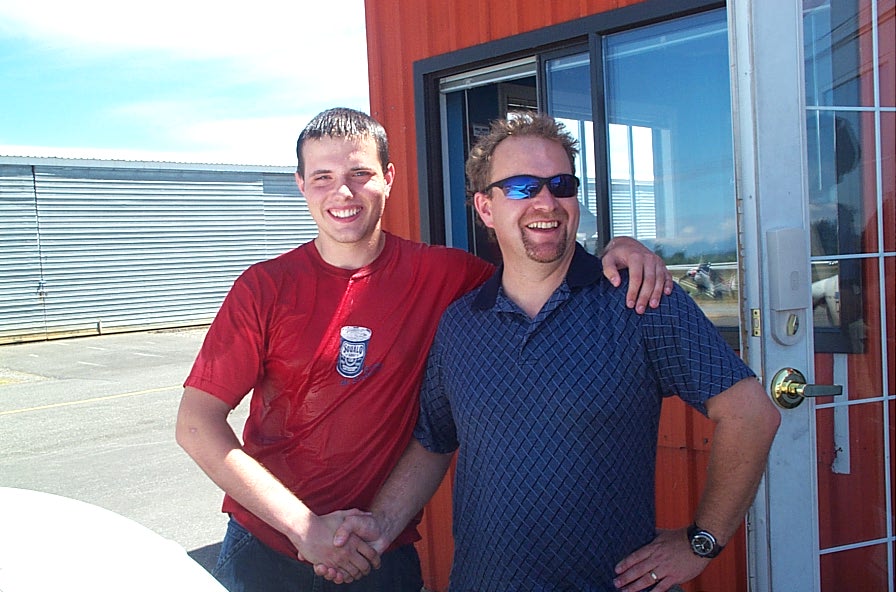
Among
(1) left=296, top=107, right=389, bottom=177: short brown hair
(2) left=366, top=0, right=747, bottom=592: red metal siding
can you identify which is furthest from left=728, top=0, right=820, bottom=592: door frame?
(1) left=296, top=107, right=389, bottom=177: short brown hair

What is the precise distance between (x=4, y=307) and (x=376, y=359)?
17.7m

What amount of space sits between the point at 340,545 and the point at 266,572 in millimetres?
340

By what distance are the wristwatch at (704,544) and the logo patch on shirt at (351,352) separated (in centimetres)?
95

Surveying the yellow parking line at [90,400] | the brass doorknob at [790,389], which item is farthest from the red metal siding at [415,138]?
the yellow parking line at [90,400]

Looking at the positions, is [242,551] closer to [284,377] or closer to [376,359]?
[284,377]

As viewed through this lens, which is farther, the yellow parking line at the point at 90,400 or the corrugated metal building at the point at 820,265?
the yellow parking line at the point at 90,400

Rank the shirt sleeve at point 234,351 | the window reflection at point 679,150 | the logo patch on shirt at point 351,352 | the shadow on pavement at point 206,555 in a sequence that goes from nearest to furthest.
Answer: the shirt sleeve at point 234,351
the logo patch on shirt at point 351,352
the window reflection at point 679,150
the shadow on pavement at point 206,555

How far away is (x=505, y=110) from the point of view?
14.9 ft

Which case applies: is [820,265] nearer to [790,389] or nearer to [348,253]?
[790,389]

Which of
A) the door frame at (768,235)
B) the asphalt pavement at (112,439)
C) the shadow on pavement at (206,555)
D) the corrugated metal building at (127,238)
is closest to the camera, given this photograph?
the door frame at (768,235)

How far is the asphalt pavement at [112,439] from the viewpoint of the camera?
6242mm

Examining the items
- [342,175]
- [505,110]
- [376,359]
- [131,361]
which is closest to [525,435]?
[376,359]

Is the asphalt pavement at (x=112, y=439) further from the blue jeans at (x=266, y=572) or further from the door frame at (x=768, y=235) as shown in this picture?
the door frame at (x=768, y=235)

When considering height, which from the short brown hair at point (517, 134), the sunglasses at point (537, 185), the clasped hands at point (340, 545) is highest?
the short brown hair at point (517, 134)
